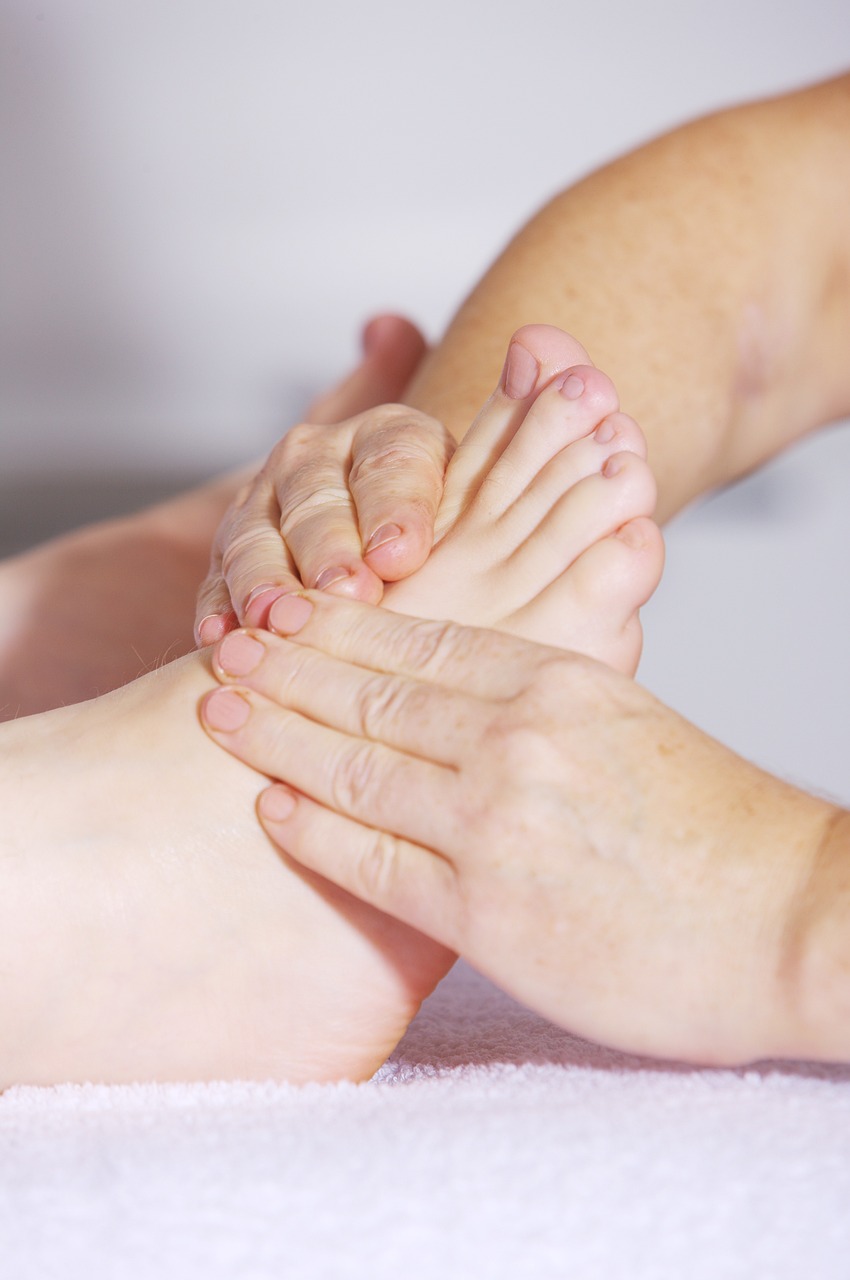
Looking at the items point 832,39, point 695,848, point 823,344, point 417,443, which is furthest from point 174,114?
point 695,848

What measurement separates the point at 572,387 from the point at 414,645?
0.16 metres

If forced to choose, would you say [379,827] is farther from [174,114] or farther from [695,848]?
[174,114]

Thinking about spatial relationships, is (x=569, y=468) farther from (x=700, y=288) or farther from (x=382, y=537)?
(x=700, y=288)

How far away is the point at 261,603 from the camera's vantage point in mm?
688

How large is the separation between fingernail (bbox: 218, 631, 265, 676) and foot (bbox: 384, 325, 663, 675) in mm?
72

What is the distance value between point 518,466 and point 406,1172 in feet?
1.19

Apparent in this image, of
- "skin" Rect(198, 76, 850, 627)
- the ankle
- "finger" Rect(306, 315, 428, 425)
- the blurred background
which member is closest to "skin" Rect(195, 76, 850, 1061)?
the ankle

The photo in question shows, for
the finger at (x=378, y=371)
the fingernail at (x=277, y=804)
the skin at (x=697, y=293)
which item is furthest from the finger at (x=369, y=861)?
the finger at (x=378, y=371)

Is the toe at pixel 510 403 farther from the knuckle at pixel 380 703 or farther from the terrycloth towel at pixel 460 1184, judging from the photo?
the terrycloth towel at pixel 460 1184

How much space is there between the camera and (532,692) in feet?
1.90

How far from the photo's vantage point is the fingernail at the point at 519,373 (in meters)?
0.71

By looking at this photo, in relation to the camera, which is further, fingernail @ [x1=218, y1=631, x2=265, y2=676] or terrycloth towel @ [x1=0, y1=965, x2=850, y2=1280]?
fingernail @ [x1=218, y1=631, x2=265, y2=676]

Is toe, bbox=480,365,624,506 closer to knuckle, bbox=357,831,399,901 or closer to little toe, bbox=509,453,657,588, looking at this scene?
little toe, bbox=509,453,657,588

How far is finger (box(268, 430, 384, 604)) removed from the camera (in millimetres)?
678
